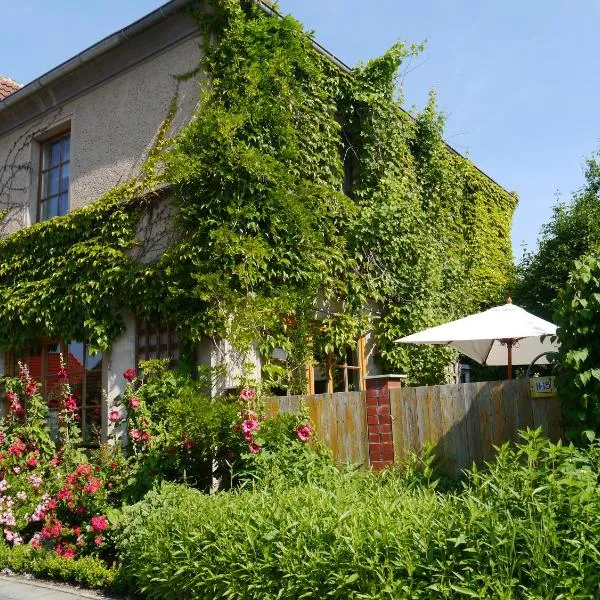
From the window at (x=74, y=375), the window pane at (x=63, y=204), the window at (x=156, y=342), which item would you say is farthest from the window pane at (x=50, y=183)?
the window at (x=156, y=342)

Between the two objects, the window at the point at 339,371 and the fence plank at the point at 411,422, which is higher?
the window at the point at 339,371

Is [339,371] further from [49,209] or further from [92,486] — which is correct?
[49,209]

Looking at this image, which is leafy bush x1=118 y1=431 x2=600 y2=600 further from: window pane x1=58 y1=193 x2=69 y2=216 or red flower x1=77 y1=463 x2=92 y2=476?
window pane x1=58 y1=193 x2=69 y2=216

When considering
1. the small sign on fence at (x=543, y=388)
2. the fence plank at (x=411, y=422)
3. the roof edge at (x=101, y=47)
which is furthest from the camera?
the roof edge at (x=101, y=47)

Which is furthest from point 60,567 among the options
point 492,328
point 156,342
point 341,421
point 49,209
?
point 49,209

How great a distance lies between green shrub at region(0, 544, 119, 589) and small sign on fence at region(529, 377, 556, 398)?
385 centimetres

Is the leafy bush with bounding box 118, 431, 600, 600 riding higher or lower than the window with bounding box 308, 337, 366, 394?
lower

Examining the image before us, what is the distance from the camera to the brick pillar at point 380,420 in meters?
6.61

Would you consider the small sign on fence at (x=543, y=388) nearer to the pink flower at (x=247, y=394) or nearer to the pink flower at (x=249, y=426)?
the pink flower at (x=249, y=426)

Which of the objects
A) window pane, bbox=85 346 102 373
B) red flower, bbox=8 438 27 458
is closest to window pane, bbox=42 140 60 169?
window pane, bbox=85 346 102 373

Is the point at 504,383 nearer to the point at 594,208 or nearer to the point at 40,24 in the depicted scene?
the point at 40,24

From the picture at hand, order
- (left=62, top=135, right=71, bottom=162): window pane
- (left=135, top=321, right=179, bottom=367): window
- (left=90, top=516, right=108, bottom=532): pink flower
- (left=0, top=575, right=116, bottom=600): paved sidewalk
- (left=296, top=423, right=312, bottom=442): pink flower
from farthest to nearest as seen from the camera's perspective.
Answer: (left=62, top=135, right=71, bottom=162): window pane, (left=135, top=321, right=179, bottom=367): window, (left=296, top=423, right=312, bottom=442): pink flower, (left=90, top=516, right=108, bottom=532): pink flower, (left=0, top=575, right=116, bottom=600): paved sidewalk

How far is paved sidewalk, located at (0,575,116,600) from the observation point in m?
5.80

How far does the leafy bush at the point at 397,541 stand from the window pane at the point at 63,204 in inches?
276
